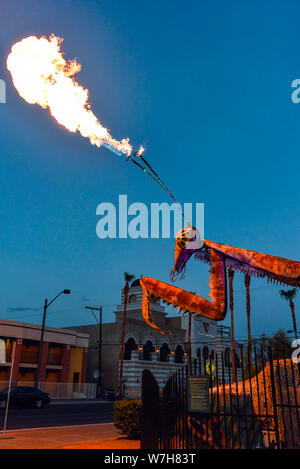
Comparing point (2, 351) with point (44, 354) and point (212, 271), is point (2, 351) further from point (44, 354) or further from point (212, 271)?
point (212, 271)

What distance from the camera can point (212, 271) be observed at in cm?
616

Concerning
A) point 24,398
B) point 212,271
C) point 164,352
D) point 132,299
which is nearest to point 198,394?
point 212,271

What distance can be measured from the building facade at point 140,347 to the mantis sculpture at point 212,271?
38.6 metres

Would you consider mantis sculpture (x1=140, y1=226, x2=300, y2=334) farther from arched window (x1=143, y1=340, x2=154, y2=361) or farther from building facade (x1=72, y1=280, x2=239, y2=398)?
arched window (x1=143, y1=340, x2=154, y2=361)

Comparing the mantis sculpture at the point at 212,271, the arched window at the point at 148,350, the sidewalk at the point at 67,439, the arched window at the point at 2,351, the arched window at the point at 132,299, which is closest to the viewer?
the mantis sculpture at the point at 212,271

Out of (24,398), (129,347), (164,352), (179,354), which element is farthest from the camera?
(179,354)

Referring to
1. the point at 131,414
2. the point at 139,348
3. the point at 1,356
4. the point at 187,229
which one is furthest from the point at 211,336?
the point at 187,229

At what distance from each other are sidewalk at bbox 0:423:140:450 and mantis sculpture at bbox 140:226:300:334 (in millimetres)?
7171

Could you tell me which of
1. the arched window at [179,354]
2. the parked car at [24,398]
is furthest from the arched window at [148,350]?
the parked car at [24,398]

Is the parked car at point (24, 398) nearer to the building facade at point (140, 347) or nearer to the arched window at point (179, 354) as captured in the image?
the building facade at point (140, 347)

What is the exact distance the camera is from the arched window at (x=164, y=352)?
50.5 m

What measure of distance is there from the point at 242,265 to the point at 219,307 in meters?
0.80

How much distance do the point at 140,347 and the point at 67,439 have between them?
34.9 m

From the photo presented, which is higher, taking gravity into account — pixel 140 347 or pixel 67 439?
pixel 140 347
